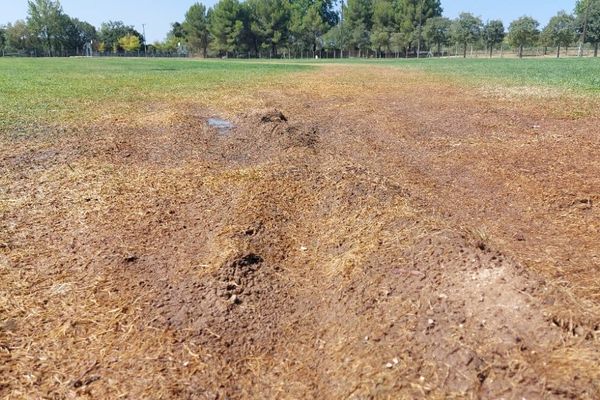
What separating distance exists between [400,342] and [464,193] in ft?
11.2

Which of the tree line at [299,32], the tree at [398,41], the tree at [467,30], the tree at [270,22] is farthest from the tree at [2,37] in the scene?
the tree at [467,30]

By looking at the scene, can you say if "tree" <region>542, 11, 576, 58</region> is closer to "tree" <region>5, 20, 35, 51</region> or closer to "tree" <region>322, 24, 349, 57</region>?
"tree" <region>322, 24, 349, 57</region>

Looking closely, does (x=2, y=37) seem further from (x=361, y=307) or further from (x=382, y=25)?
(x=361, y=307)

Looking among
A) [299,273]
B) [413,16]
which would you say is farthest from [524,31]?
[299,273]

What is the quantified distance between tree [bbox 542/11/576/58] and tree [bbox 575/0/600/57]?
1.03 meters

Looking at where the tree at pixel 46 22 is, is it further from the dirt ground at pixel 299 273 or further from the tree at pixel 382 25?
the dirt ground at pixel 299 273

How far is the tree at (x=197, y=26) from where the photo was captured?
94.6 m

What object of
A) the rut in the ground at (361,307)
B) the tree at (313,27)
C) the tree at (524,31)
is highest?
the tree at (313,27)

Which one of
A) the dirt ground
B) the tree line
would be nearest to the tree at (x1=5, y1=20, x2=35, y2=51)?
the tree line

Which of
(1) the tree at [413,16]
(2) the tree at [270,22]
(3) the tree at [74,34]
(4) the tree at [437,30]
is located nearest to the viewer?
(4) the tree at [437,30]

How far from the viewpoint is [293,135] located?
8305mm

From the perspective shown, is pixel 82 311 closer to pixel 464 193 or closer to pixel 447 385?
pixel 447 385

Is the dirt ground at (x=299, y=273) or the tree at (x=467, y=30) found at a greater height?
the tree at (x=467, y=30)

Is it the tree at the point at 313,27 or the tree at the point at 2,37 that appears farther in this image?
the tree at the point at 2,37
